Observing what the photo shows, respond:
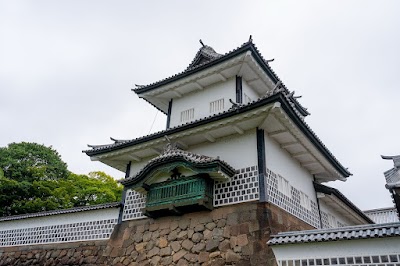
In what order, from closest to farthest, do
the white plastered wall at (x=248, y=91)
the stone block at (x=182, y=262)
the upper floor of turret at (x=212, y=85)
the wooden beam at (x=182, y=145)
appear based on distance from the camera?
the stone block at (x=182, y=262), the wooden beam at (x=182, y=145), the upper floor of turret at (x=212, y=85), the white plastered wall at (x=248, y=91)

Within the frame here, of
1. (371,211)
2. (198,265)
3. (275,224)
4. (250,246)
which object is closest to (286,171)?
(275,224)

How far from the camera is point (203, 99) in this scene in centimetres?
1245

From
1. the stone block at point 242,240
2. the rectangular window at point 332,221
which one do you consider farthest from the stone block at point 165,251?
the rectangular window at point 332,221

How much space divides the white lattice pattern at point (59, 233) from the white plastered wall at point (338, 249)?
21.2ft

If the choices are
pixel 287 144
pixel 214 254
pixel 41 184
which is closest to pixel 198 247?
pixel 214 254

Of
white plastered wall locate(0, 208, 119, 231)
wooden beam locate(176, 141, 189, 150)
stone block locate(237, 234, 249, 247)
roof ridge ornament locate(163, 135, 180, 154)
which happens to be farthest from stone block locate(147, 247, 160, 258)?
wooden beam locate(176, 141, 189, 150)

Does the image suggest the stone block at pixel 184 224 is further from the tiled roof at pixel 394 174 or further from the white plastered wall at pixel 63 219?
the tiled roof at pixel 394 174

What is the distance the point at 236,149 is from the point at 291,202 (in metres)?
2.43

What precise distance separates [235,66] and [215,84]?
1.27 m

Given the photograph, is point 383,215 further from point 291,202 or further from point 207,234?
point 207,234

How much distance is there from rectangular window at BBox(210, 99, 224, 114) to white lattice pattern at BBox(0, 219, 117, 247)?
5410 mm

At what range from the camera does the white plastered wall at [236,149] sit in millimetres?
9180

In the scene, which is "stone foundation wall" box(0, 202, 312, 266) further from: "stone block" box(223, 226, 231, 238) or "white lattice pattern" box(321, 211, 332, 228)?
"white lattice pattern" box(321, 211, 332, 228)

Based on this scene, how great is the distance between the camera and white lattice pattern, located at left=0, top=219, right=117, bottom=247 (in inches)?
449
